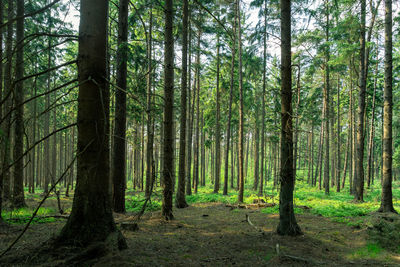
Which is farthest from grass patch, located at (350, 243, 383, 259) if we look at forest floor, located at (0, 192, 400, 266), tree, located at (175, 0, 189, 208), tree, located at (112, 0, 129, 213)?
tree, located at (112, 0, 129, 213)

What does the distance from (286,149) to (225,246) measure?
2.73 m

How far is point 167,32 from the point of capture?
25.1 ft

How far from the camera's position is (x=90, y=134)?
303cm

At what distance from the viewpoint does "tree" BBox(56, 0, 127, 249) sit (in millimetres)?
3023

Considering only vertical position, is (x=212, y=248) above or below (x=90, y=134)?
below

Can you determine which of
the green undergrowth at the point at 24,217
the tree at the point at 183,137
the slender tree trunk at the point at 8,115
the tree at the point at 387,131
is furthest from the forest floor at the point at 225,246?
the tree at the point at 183,137

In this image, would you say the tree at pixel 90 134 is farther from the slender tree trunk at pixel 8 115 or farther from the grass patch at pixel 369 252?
the grass patch at pixel 369 252

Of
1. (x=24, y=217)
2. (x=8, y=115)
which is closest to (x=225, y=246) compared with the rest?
(x=8, y=115)

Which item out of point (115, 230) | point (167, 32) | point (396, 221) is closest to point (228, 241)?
point (115, 230)

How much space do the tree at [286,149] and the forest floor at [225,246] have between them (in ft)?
1.12

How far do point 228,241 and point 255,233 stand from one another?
1.12 m

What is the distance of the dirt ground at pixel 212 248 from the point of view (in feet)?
10.3

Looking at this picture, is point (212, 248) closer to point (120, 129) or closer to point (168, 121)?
point (168, 121)

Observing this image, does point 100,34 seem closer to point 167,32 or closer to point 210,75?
point 167,32
